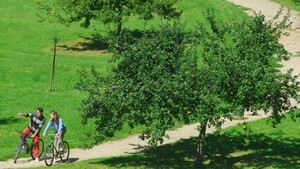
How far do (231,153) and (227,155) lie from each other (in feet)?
1.17

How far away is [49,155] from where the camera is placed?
943 inches

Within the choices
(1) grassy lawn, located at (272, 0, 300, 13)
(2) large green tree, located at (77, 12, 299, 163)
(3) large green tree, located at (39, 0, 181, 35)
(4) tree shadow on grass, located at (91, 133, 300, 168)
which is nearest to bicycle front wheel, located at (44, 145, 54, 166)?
(4) tree shadow on grass, located at (91, 133, 300, 168)

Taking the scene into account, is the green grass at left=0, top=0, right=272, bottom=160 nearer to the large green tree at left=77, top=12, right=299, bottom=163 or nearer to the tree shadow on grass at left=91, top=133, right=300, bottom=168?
the tree shadow on grass at left=91, top=133, right=300, bottom=168

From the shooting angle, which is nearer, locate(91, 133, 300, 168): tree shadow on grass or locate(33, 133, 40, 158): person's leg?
locate(91, 133, 300, 168): tree shadow on grass

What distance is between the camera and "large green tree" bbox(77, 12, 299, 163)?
21141 mm

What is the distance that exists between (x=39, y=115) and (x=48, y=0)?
3414 centimetres

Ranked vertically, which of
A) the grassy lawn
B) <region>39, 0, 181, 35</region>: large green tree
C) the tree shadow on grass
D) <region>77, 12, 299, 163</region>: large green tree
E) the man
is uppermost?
the grassy lawn

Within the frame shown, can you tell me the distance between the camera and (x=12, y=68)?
39.0 metres

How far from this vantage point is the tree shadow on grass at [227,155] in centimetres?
2361

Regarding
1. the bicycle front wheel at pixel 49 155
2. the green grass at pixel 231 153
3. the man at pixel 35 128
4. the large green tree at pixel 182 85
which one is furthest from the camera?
the man at pixel 35 128

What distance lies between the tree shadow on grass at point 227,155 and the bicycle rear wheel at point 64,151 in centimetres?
134

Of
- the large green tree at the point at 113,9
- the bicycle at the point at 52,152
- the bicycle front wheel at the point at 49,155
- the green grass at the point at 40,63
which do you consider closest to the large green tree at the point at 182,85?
the bicycle at the point at 52,152

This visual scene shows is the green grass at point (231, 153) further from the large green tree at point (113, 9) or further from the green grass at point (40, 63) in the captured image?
the large green tree at point (113, 9)

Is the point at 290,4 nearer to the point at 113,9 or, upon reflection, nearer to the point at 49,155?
the point at 113,9
